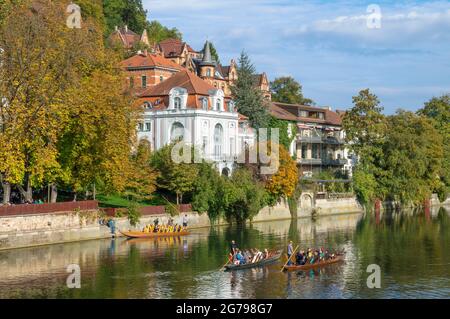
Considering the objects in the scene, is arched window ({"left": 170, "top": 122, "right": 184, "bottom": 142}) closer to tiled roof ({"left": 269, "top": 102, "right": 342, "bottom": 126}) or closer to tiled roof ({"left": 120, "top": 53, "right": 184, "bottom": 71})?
tiled roof ({"left": 120, "top": 53, "right": 184, "bottom": 71})

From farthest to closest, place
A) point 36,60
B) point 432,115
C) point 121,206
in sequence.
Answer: point 432,115 < point 121,206 < point 36,60

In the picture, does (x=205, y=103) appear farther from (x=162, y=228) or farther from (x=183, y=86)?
(x=162, y=228)

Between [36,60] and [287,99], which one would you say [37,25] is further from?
[287,99]

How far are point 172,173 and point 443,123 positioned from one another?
6869 cm

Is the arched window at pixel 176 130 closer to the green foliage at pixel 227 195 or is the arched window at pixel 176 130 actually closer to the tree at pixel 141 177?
the green foliage at pixel 227 195

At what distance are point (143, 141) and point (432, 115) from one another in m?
70.7

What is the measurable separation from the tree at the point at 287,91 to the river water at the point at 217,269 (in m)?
79.0

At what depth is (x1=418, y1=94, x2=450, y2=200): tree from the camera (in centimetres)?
11511

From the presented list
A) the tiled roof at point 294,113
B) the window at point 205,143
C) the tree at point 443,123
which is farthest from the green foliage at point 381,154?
the window at point 205,143

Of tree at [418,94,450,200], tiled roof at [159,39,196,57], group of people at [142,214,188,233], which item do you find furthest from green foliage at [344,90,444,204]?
tiled roof at [159,39,196,57]

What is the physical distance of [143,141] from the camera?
73.7 metres

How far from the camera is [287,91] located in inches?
5915
